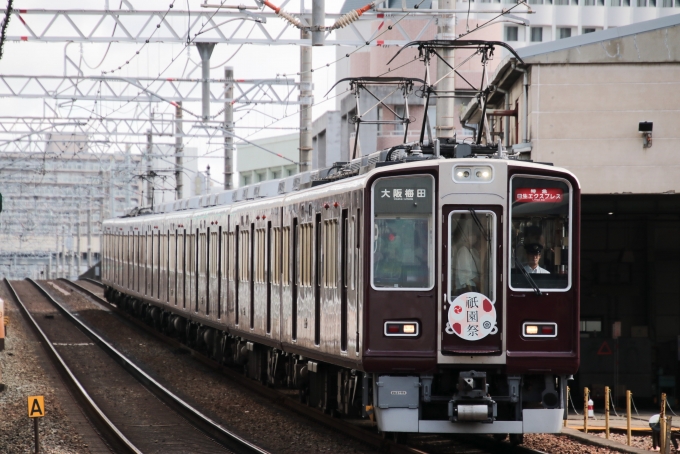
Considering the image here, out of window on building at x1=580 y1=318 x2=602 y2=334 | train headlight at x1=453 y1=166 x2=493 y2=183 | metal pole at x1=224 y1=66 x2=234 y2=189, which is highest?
metal pole at x1=224 y1=66 x2=234 y2=189

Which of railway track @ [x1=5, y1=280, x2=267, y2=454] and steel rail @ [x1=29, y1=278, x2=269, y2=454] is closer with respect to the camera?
steel rail @ [x1=29, y1=278, x2=269, y2=454]

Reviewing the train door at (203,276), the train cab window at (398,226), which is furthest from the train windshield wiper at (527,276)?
the train door at (203,276)

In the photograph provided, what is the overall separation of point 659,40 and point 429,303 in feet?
34.5

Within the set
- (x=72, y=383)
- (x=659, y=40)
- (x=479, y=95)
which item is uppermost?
(x=659, y=40)

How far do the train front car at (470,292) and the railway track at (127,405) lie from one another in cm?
182

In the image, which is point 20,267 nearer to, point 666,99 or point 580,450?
point 666,99

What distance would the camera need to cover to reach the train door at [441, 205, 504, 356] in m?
9.26

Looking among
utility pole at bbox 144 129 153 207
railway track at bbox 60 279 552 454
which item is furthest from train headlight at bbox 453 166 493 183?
utility pole at bbox 144 129 153 207

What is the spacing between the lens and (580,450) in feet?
33.3

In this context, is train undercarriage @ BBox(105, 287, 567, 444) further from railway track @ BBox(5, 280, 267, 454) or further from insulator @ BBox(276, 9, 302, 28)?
insulator @ BBox(276, 9, 302, 28)

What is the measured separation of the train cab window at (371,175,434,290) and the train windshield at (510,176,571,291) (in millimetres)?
749

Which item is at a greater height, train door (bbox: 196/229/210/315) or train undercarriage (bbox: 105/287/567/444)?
train door (bbox: 196/229/210/315)

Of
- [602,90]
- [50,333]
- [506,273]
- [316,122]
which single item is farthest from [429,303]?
[316,122]

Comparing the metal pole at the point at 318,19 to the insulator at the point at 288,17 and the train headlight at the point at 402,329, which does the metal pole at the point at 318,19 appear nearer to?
the insulator at the point at 288,17
